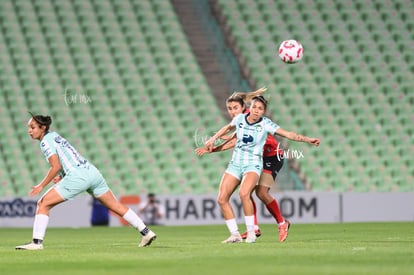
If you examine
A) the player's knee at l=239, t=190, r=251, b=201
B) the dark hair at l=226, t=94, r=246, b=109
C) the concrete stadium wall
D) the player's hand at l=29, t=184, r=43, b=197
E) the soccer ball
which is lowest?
the concrete stadium wall

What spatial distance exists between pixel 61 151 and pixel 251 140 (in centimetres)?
246

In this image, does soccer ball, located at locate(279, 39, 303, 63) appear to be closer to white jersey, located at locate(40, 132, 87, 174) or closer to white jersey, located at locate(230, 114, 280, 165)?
white jersey, located at locate(230, 114, 280, 165)

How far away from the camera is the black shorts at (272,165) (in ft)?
46.4

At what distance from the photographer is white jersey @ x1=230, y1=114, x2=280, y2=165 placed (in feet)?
42.6

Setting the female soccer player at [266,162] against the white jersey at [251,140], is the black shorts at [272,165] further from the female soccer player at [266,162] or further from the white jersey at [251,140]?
the white jersey at [251,140]

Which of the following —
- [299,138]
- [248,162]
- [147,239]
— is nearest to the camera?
[299,138]

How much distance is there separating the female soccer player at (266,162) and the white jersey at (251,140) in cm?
45

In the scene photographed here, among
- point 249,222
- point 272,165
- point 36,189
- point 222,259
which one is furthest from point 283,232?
point 222,259

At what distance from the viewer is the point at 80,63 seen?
86.5 feet

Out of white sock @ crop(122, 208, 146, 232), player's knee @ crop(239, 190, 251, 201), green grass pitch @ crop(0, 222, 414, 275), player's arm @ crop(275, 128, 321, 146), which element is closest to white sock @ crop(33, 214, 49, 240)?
green grass pitch @ crop(0, 222, 414, 275)

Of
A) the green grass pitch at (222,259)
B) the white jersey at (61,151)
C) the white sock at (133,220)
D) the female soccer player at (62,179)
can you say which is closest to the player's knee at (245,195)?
the green grass pitch at (222,259)

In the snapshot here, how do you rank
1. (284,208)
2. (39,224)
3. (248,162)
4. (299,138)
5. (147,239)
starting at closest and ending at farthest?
1. (39,224)
2. (299,138)
3. (147,239)
4. (248,162)
5. (284,208)

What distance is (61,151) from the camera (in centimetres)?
1209

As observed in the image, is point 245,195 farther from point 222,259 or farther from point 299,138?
point 222,259
